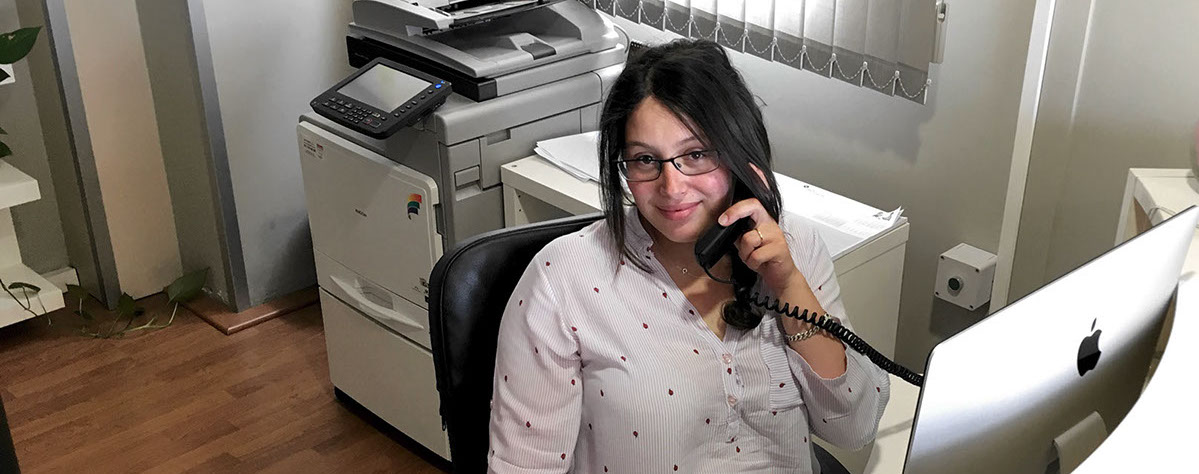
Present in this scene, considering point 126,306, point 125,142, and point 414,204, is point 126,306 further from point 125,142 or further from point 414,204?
point 414,204

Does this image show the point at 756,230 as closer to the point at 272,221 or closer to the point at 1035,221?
the point at 1035,221

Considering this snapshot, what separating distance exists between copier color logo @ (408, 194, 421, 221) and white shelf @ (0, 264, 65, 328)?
1.36 meters

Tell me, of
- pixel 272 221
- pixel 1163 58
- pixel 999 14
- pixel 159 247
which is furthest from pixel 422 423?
pixel 1163 58

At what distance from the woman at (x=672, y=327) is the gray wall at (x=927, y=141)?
0.83 m

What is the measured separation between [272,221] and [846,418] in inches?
86.8

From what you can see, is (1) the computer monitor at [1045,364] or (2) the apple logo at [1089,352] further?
(2) the apple logo at [1089,352]

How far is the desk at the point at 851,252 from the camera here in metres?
1.98

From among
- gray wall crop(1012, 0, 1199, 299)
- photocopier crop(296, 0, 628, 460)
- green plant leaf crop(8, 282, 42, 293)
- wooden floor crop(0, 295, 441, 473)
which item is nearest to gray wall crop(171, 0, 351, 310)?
wooden floor crop(0, 295, 441, 473)

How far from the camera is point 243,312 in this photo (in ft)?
10.6

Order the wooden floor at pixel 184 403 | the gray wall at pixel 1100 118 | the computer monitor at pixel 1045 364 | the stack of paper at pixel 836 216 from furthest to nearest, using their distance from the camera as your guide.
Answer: the wooden floor at pixel 184 403
the stack of paper at pixel 836 216
the gray wall at pixel 1100 118
the computer monitor at pixel 1045 364

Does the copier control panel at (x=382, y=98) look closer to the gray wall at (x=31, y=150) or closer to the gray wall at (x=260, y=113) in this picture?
the gray wall at (x=260, y=113)

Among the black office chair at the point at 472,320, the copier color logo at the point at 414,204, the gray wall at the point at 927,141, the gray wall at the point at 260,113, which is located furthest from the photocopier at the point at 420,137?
the black office chair at the point at 472,320

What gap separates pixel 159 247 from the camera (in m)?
3.32

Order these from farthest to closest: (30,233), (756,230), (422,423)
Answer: (30,233), (422,423), (756,230)
